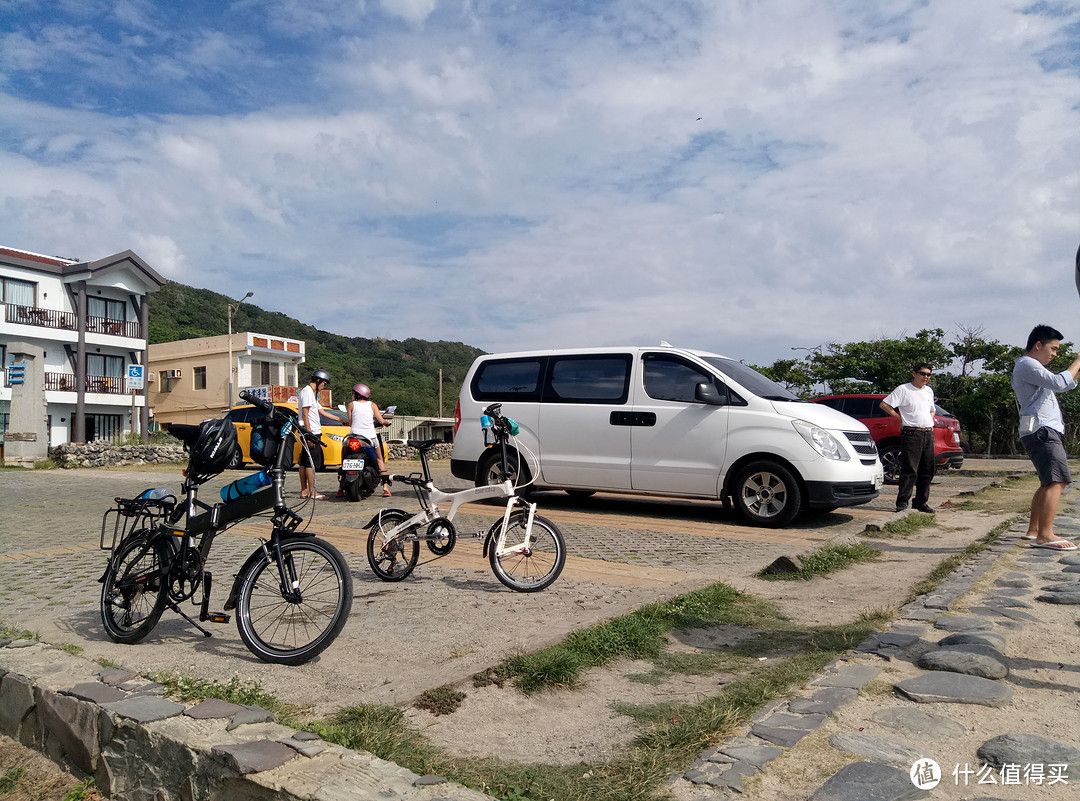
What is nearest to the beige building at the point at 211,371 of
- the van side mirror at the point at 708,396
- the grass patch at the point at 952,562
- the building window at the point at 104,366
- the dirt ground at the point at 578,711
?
the building window at the point at 104,366

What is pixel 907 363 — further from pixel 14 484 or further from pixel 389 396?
pixel 389 396

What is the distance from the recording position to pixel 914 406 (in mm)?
9594

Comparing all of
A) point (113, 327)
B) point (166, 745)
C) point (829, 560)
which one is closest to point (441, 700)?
point (166, 745)

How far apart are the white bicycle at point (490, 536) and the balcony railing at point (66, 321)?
38.2m

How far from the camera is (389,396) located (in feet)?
210

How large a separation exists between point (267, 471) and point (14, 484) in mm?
15050

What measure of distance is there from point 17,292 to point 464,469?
35.4 m

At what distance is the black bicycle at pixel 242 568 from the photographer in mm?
3992

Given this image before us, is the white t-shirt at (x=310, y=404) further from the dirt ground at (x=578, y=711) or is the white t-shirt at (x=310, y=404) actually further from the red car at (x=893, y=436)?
the red car at (x=893, y=436)

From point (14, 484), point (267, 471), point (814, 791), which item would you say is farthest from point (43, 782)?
point (14, 484)

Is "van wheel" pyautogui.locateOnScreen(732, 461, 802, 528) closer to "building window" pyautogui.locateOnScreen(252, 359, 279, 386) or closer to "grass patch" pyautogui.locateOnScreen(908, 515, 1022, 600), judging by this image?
"grass patch" pyautogui.locateOnScreen(908, 515, 1022, 600)

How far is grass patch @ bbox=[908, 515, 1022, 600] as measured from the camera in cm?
558

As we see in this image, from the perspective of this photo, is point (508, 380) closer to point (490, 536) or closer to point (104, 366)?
point (490, 536)

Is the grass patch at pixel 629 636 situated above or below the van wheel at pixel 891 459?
below
